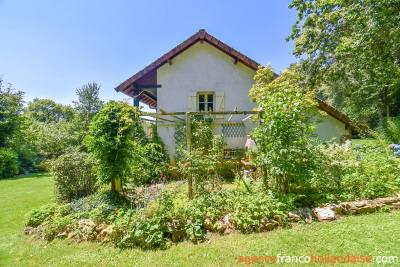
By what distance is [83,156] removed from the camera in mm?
4762

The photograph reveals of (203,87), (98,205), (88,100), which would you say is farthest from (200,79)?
(88,100)

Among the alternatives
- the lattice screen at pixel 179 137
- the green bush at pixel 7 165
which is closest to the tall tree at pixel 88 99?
the green bush at pixel 7 165

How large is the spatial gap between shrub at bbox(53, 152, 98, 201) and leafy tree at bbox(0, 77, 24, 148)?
13.3 meters

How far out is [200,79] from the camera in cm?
816

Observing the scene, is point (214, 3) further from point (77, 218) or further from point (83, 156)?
point (77, 218)

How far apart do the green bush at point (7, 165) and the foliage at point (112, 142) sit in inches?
460

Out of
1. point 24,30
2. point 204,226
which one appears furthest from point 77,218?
point 24,30

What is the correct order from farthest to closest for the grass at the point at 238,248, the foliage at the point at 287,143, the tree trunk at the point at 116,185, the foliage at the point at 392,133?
the foliage at the point at 392,133, the tree trunk at the point at 116,185, the foliage at the point at 287,143, the grass at the point at 238,248

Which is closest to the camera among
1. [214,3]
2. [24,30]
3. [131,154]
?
[131,154]

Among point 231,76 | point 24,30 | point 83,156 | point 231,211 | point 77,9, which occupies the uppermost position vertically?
point 77,9

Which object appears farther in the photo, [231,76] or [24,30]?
[231,76]

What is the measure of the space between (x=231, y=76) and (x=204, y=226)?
6.96 m

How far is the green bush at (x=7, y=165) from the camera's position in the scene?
34.3 feet

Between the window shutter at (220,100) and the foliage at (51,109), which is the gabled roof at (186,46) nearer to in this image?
the window shutter at (220,100)
